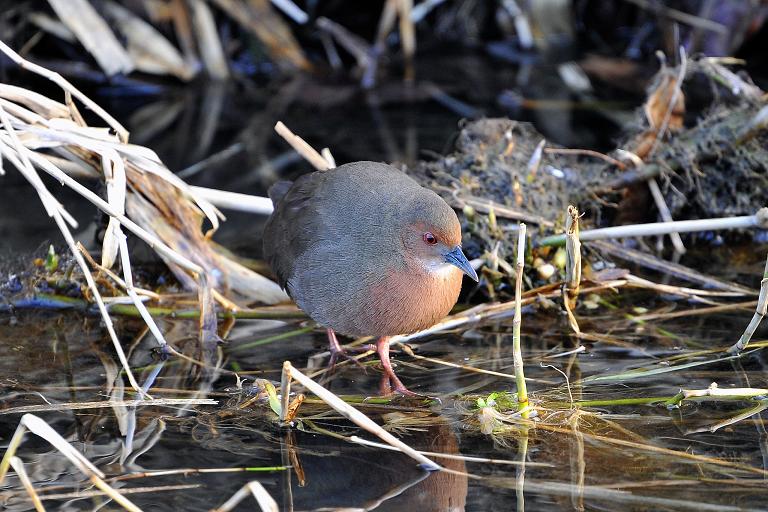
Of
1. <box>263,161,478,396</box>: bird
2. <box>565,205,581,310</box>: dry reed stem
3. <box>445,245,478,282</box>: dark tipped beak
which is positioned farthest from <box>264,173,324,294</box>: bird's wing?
<box>565,205,581,310</box>: dry reed stem

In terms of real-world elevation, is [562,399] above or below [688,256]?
above

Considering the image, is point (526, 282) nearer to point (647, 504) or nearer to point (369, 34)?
point (647, 504)

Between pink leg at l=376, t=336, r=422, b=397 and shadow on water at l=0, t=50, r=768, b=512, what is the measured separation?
7 cm

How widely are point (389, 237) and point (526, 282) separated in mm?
1048

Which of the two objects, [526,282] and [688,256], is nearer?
[526,282]

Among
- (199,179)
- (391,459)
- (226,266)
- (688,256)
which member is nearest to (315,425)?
(391,459)

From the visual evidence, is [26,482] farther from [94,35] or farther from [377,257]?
[94,35]

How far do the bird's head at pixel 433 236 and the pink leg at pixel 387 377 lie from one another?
0.38 metres

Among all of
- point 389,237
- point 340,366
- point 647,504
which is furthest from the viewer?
point 340,366

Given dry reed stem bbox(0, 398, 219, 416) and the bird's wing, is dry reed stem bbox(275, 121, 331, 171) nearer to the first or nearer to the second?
the bird's wing

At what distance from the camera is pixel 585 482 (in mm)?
2936

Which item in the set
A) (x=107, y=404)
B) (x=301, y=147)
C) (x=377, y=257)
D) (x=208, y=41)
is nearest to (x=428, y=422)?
(x=377, y=257)

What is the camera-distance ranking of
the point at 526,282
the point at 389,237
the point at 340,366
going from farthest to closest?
1. the point at 526,282
2. the point at 340,366
3. the point at 389,237

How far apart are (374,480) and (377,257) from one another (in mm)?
1043
